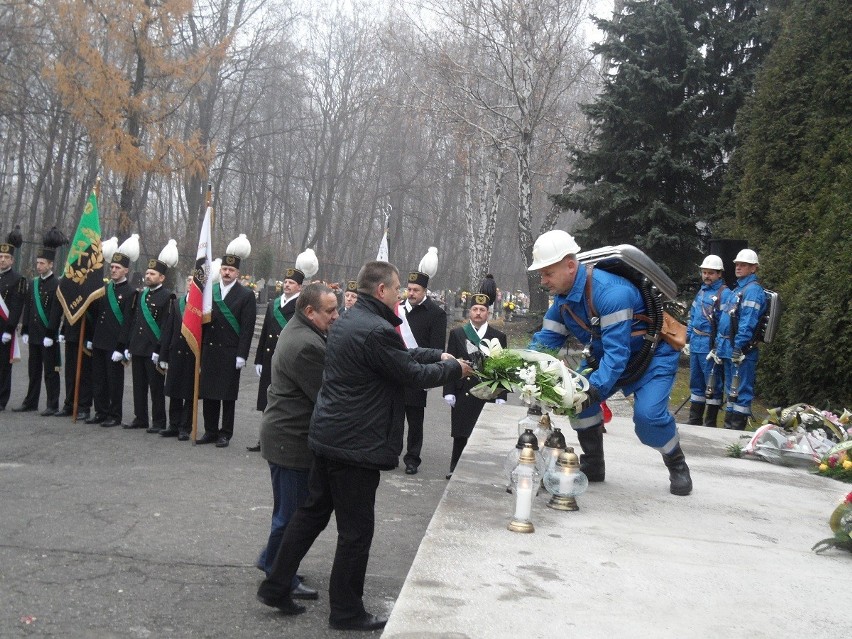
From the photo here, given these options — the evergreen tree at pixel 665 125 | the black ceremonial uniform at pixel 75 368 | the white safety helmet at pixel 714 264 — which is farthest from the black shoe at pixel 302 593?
the evergreen tree at pixel 665 125

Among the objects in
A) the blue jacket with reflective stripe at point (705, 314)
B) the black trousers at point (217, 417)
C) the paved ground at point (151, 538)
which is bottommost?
the paved ground at point (151, 538)

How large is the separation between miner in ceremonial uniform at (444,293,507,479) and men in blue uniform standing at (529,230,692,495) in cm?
229

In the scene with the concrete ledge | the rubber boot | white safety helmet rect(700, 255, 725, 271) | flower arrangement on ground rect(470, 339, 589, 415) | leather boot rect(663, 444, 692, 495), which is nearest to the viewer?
the concrete ledge

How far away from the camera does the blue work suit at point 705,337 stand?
1209 centimetres

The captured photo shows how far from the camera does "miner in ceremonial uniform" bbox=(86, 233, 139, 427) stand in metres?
11.1

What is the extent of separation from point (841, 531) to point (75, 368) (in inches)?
378

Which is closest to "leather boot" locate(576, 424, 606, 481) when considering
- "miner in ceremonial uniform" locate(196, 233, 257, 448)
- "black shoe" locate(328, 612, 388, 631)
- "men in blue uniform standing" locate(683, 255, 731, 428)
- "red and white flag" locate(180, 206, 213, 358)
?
"black shoe" locate(328, 612, 388, 631)

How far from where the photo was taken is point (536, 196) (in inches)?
2211

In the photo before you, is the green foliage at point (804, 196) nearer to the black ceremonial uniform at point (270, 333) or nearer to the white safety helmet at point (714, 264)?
the white safety helmet at point (714, 264)

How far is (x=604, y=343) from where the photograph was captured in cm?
588

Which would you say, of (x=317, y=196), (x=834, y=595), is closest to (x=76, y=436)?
(x=834, y=595)

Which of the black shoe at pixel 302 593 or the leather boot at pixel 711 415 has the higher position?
the leather boot at pixel 711 415

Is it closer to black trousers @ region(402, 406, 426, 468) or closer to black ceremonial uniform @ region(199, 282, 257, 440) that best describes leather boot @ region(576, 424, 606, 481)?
black trousers @ region(402, 406, 426, 468)

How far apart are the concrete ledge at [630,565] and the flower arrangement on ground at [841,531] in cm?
7
